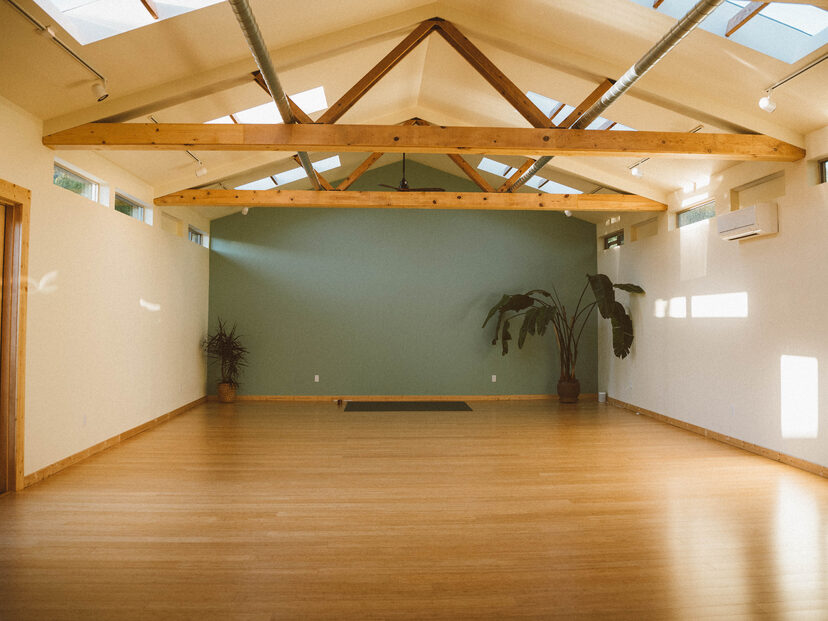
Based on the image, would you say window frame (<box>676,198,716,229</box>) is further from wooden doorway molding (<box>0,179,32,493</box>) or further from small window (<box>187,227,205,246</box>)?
small window (<box>187,227,205,246</box>)

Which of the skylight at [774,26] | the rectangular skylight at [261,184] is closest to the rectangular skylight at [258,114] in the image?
the rectangular skylight at [261,184]

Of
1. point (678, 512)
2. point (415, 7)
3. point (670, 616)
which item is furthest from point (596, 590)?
point (415, 7)

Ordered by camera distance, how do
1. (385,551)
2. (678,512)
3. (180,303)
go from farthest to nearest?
(180,303) < (678,512) < (385,551)

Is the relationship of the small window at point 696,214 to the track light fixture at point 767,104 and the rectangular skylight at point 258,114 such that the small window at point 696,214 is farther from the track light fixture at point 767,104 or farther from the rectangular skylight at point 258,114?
the rectangular skylight at point 258,114

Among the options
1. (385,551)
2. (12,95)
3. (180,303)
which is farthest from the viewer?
(180,303)

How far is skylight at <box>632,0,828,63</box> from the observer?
3604mm

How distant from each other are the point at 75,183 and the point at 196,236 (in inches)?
136

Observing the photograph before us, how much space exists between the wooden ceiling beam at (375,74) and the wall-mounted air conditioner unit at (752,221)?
3494 millimetres

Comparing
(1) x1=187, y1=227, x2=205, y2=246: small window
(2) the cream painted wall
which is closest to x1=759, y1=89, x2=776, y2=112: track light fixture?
(2) the cream painted wall

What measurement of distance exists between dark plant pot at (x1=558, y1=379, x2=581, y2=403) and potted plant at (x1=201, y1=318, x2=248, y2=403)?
5133mm

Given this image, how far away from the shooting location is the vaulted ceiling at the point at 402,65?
3.77m

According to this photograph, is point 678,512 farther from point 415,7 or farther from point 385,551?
point 415,7

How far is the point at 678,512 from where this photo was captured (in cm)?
356

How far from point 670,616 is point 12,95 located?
5174 millimetres
